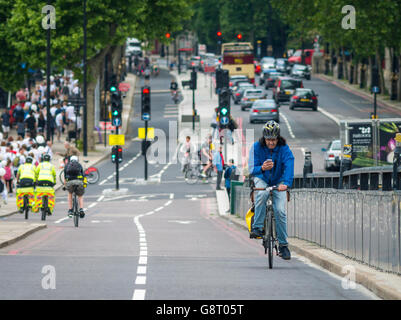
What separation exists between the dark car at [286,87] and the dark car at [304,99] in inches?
102

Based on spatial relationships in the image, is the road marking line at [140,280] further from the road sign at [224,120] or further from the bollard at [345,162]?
the road sign at [224,120]

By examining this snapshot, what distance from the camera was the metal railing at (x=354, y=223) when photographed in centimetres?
1216

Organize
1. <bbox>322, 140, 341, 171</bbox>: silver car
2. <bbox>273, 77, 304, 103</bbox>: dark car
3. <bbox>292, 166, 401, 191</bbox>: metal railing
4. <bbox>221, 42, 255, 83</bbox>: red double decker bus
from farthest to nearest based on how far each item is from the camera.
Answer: <bbox>221, 42, 255, 83</bbox>: red double decker bus
<bbox>273, 77, 304, 103</bbox>: dark car
<bbox>322, 140, 341, 171</bbox>: silver car
<bbox>292, 166, 401, 191</bbox>: metal railing

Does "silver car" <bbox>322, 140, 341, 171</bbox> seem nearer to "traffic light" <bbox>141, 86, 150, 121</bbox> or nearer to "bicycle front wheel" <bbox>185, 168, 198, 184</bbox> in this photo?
"bicycle front wheel" <bbox>185, 168, 198, 184</bbox>

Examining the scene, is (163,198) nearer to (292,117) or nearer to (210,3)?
(292,117)

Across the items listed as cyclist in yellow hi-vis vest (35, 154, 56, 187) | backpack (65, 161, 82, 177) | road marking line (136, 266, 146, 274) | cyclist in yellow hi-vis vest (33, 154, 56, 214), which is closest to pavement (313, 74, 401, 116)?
cyclist in yellow hi-vis vest (33, 154, 56, 214)

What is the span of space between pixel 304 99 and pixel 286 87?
4551mm

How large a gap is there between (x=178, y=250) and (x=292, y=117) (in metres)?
53.3

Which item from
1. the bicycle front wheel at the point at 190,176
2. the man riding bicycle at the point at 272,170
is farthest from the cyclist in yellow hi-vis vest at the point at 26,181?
the bicycle front wheel at the point at 190,176

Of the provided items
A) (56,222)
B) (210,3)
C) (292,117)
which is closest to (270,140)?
(56,222)

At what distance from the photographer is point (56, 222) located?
26719mm

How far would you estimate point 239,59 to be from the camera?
322 ft

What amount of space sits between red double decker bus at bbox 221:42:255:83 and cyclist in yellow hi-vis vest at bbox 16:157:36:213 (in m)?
71.2

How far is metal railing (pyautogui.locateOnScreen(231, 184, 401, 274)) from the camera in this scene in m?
12.2
